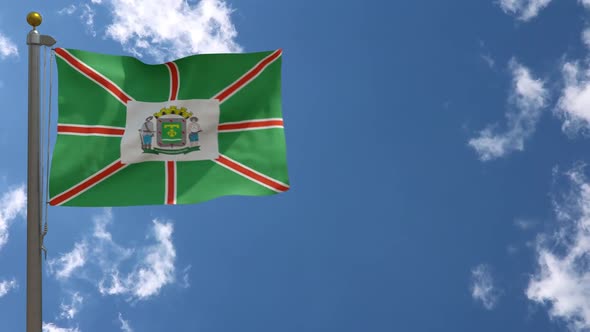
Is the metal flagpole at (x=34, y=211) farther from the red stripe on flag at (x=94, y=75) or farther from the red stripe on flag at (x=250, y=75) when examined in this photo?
the red stripe on flag at (x=250, y=75)

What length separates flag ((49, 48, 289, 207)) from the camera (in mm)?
8430

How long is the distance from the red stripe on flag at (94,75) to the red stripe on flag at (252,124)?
1284 mm

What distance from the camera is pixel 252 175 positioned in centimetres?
875

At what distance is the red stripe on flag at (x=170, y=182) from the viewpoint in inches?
334

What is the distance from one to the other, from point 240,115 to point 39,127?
2482 millimetres

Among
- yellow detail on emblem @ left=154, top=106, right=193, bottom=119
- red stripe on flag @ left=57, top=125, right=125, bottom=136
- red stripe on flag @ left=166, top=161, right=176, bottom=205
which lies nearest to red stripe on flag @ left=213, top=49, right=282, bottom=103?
yellow detail on emblem @ left=154, top=106, right=193, bottom=119

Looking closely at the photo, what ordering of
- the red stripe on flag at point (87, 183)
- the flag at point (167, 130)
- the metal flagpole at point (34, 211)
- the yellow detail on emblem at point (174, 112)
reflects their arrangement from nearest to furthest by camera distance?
the metal flagpole at point (34, 211)
the red stripe on flag at point (87, 183)
the flag at point (167, 130)
the yellow detail on emblem at point (174, 112)

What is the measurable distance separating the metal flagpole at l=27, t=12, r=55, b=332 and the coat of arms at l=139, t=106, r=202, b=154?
1382 mm

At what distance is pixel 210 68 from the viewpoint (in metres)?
8.93

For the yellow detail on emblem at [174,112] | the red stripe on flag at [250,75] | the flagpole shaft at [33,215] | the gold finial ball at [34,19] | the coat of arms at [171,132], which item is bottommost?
the flagpole shaft at [33,215]

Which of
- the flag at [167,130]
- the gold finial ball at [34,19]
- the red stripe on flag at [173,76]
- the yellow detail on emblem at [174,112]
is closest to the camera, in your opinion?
the gold finial ball at [34,19]

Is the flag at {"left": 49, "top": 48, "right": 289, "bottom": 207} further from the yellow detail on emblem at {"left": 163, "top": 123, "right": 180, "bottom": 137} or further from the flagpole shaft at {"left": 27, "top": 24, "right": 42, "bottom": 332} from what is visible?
the flagpole shaft at {"left": 27, "top": 24, "right": 42, "bottom": 332}

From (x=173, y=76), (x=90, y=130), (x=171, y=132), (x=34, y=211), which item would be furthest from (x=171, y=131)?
(x=34, y=211)

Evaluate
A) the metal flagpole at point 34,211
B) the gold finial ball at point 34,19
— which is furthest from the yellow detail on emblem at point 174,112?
the gold finial ball at point 34,19
